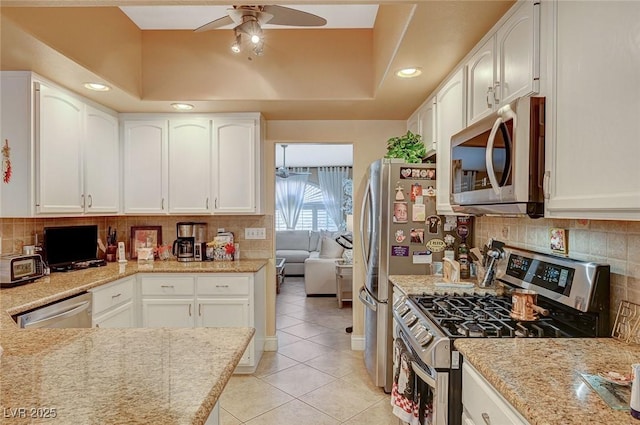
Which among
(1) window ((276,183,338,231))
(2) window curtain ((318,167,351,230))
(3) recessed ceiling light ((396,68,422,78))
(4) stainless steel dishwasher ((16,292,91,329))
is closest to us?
(4) stainless steel dishwasher ((16,292,91,329))

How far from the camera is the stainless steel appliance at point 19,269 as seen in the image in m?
2.24

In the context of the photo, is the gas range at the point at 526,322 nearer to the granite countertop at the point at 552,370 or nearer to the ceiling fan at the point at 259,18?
the granite countertop at the point at 552,370

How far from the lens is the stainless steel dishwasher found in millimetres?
1937

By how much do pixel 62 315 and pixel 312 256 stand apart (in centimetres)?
533

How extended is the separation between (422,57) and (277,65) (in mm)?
1284

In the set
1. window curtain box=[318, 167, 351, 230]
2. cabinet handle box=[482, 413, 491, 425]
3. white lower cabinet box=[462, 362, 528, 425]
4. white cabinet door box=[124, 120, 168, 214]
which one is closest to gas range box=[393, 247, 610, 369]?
white lower cabinet box=[462, 362, 528, 425]

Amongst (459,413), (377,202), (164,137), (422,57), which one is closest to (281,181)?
(164,137)

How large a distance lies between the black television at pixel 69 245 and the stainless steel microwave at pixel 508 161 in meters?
2.87

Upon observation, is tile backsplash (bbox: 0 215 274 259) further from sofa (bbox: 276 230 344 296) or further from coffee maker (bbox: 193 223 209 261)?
sofa (bbox: 276 230 344 296)

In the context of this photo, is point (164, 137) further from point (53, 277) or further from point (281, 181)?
point (281, 181)

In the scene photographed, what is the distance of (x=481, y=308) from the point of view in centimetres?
180

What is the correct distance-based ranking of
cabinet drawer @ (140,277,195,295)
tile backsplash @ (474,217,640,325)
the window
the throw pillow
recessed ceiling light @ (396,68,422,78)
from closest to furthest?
tile backsplash @ (474,217,640,325) → recessed ceiling light @ (396,68,422,78) → cabinet drawer @ (140,277,195,295) → the throw pillow → the window

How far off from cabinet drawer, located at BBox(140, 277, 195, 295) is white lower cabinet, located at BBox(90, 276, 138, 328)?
9 centimetres

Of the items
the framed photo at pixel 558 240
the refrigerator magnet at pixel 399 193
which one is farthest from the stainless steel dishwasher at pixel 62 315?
the framed photo at pixel 558 240
